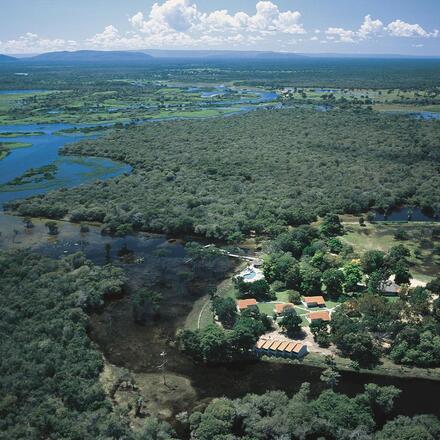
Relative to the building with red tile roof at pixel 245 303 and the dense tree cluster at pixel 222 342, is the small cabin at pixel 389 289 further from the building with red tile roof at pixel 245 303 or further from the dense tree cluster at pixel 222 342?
the dense tree cluster at pixel 222 342

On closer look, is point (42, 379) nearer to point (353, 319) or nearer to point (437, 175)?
point (353, 319)

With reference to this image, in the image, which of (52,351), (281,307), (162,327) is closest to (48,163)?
(162,327)

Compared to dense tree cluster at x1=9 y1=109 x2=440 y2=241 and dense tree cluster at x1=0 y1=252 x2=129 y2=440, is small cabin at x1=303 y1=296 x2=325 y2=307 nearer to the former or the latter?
dense tree cluster at x1=9 y1=109 x2=440 y2=241

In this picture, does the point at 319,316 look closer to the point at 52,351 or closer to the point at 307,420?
the point at 307,420

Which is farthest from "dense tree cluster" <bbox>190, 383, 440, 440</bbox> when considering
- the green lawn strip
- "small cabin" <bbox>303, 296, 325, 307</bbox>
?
"small cabin" <bbox>303, 296, 325, 307</bbox>

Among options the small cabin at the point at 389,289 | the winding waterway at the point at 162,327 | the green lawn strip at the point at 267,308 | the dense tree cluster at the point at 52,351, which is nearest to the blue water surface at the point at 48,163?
the winding waterway at the point at 162,327

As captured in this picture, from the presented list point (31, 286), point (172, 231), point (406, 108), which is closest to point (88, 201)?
point (172, 231)
